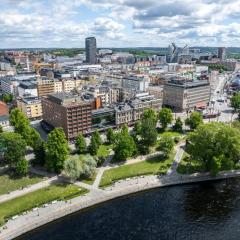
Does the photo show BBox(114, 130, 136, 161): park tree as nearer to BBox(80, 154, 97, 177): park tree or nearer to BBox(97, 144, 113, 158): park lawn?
BBox(97, 144, 113, 158): park lawn

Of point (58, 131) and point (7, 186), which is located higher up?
point (58, 131)

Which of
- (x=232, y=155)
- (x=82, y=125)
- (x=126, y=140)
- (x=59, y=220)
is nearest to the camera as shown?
(x=59, y=220)

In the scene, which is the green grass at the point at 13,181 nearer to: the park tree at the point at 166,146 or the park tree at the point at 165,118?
the park tree at the point at 166,146

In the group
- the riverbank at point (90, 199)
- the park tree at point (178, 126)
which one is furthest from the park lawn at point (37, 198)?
the park tree at point (178, 126)

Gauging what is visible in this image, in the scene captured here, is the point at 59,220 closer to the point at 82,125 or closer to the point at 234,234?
the point at 234,234

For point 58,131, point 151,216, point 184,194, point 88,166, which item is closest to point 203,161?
point 184,194

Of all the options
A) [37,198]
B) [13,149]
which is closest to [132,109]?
[13,149]
